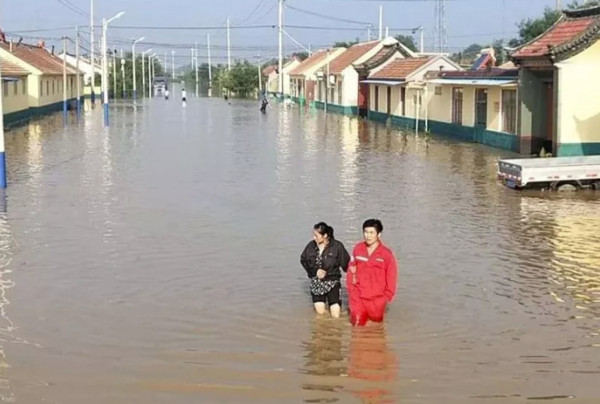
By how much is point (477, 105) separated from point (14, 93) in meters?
24.8

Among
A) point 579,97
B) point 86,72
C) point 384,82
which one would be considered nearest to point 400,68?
point 384,82

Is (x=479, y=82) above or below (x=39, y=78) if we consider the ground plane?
below

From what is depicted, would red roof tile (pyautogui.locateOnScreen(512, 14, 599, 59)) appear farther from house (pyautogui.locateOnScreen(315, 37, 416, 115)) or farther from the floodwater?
house (pyautogui.locateOnScreen(315, 37, 416, 115))

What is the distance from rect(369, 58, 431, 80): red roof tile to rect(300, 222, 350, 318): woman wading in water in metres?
37.0

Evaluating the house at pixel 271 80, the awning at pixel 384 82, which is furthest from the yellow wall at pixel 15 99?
the house at pixel 271 80

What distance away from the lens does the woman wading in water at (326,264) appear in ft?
33.7

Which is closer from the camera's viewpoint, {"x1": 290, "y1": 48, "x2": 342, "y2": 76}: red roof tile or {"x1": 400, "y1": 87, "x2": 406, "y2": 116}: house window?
{"x1": 400, "y1": 87, "x2": 406, "y2": 116}: house window

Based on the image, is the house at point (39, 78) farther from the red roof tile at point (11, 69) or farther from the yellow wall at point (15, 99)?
the yellow wall at point (15, 99)

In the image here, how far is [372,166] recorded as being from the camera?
27.6 m

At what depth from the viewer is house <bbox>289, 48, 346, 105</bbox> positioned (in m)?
75.8

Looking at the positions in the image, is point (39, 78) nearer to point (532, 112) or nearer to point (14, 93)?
point (14, 93)

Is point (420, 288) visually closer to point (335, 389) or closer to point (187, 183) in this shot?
point (335, 389)

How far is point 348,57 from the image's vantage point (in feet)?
220

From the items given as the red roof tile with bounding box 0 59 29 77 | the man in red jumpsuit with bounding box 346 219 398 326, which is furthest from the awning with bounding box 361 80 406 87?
the man in red jumpsuit with bounding box 346 219 398 326
